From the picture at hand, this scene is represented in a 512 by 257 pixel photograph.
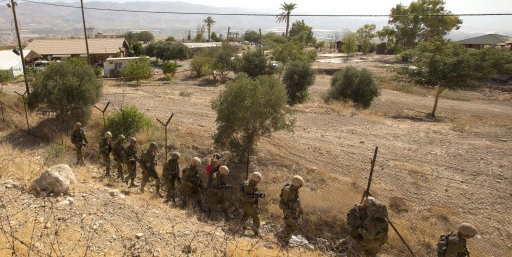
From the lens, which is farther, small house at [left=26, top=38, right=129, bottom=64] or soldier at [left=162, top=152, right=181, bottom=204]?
small house at [left=26, top=38, right=129, bottom=64]

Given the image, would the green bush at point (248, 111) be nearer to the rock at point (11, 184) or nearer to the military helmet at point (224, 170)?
the military helmet at point (224, 170)

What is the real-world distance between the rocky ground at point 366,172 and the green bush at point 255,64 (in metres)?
9.74

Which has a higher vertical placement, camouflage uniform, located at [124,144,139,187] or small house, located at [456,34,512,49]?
small house, located at [456,34,512,49]

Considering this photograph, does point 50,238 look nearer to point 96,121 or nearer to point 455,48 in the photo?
point 96,121

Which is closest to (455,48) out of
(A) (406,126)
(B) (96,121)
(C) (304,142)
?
(A) (406,126)

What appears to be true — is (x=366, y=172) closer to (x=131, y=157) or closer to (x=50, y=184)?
(x=131, y=157)

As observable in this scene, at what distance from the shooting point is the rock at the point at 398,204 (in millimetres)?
8719

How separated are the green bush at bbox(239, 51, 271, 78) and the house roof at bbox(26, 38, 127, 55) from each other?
89.4ft

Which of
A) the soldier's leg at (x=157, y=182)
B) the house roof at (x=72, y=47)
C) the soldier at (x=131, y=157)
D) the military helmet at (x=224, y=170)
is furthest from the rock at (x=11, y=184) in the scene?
the house roof at (x=72, y=47)

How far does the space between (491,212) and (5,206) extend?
35.3 feet

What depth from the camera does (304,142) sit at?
43.5 feet

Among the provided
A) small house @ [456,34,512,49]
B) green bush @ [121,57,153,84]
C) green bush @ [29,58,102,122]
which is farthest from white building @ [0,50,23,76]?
small house @ [456,34,512,49]

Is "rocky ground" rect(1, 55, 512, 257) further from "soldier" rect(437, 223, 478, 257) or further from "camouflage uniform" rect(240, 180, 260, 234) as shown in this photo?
"soldier" rect(437, 223, 478, 257)

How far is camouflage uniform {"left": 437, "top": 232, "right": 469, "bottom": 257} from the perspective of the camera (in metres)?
5.34
